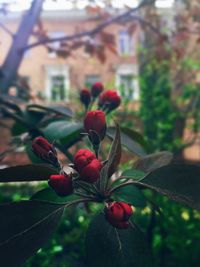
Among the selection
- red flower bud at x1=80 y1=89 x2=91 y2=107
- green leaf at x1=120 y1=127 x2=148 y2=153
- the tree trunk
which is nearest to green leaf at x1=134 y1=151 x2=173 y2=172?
green leaf at x1=120 y1=127 x2=148 y2=153

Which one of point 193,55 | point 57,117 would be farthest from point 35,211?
point 193,55

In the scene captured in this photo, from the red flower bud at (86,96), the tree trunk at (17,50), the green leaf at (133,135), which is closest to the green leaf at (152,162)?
the green leaf at (133,135)

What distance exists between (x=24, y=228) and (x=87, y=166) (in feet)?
0.38

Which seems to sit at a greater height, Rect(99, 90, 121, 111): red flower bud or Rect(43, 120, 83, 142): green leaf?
Rect(99, 90, 121, 111): red flower bud

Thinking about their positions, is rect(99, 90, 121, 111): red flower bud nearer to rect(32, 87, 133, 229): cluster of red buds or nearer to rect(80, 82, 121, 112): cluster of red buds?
rect(80, 82, 121, 112): cluster of red buds

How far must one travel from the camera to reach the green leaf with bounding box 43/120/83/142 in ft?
2.39

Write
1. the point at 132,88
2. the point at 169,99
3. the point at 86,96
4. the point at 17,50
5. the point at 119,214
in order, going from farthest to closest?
the point at 169,99
the point at 132,88
the point at 17,50
the point at 86,96
the point at 119,214

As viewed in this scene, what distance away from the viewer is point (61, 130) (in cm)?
74

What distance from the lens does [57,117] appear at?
985 mm

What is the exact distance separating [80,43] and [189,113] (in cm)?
322

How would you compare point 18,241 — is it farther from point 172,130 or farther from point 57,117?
point 172,130

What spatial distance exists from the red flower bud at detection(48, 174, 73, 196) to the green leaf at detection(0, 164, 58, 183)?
3 centimetres

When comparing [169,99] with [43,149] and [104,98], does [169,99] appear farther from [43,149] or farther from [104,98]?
[43,149]

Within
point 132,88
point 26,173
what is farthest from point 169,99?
point 26,173
